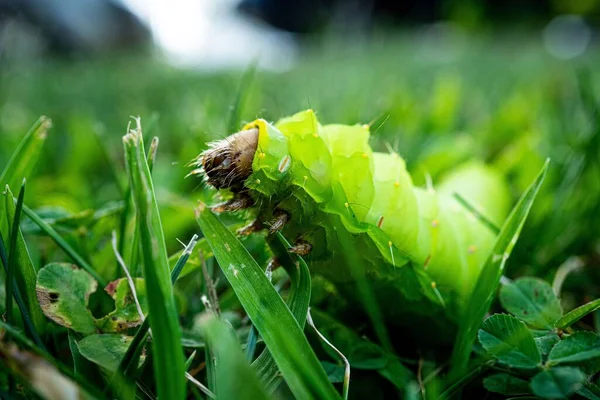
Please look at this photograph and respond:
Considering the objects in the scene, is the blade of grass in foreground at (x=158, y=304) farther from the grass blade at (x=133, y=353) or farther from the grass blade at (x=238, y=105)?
the grass blade at (x=238, y=105)

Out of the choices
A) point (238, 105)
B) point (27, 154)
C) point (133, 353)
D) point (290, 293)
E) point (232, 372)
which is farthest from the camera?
point (238, 105)

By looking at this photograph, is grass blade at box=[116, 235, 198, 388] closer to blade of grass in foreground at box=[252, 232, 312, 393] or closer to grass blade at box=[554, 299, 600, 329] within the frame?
blade of grass in foreground at box=[252, 232, 312, 393]

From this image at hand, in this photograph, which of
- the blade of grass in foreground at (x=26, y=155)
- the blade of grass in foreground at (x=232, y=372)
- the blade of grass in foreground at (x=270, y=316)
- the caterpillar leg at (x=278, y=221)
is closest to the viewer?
the blade of grass in foreground at (x=232, y=372)

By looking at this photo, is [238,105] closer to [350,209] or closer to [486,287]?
[350,209]

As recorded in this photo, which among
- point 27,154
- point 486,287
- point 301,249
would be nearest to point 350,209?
point 301,249

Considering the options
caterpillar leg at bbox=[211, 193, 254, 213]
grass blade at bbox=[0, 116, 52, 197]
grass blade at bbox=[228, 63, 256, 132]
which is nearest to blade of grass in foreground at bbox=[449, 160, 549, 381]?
caterpillar leg at bbox=[211, 193, 254, 213]

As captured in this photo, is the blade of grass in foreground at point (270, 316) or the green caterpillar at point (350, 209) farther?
the green caterpillar at point (350, 209)

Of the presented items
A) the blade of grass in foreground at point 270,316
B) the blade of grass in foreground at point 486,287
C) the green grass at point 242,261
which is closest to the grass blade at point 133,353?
the green grass at point 242,261
